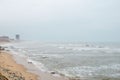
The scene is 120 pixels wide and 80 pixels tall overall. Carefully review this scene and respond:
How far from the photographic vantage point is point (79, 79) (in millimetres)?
20062

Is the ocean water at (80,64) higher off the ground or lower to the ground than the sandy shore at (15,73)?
lower

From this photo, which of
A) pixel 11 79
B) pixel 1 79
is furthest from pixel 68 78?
pixel 1 79

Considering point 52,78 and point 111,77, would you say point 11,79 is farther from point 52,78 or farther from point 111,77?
point 111,77

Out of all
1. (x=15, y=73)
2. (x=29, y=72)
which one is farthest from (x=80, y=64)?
(x=15, y=73)

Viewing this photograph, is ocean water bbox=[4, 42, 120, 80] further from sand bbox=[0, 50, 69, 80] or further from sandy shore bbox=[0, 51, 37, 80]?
sandy shore bbox=[0, 51, 37, 80]

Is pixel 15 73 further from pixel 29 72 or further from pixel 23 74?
pixel 29 72

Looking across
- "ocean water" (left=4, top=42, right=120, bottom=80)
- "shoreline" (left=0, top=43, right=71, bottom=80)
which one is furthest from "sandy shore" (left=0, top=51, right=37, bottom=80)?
"ocean water" (left=4, top=42, right=120, bottom=80)

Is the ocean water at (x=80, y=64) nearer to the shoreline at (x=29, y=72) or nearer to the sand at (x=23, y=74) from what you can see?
the shoreline at (x=29, y=72)

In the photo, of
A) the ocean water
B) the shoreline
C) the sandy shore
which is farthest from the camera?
the ocean water

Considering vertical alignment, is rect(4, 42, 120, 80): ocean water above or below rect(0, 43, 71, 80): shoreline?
below

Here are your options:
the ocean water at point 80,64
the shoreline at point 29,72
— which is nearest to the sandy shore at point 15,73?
the shoreline at point 29,72

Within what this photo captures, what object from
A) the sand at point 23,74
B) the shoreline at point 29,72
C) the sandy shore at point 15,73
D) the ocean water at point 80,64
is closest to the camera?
the sandy shore at point 15,73

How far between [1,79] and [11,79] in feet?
16.0

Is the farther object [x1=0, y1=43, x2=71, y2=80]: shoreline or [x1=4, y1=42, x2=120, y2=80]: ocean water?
[x1=4, y1=42, x2=120, y2=80]: ocean water
